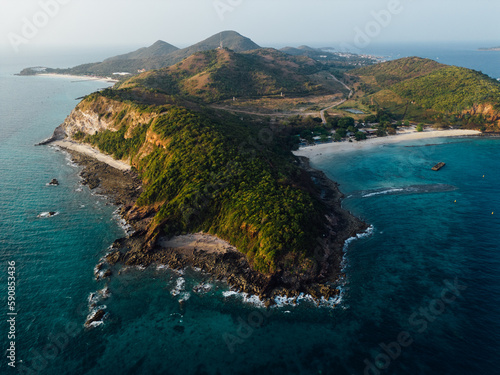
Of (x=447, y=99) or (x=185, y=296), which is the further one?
(x=447, y=99)

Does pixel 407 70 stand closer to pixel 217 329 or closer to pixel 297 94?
pixel 297 94

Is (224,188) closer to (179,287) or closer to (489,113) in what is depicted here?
(179,287)

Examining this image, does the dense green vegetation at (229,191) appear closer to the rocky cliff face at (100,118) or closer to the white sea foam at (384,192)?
the rocky cliff face at (100,118)

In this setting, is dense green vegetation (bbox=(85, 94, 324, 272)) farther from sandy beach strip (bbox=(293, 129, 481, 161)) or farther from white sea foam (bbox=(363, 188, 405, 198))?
sandy beach strip (bbox=(293, 129, 481, 161))

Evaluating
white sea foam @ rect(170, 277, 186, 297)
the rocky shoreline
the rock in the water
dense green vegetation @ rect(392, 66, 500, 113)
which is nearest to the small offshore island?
the rocky shoreline

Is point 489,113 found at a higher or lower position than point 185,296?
higher

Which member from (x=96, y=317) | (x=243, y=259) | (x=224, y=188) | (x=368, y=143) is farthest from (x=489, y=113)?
(x=96, y=317)

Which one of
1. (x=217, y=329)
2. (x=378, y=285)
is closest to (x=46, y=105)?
(x=217, y=329)
